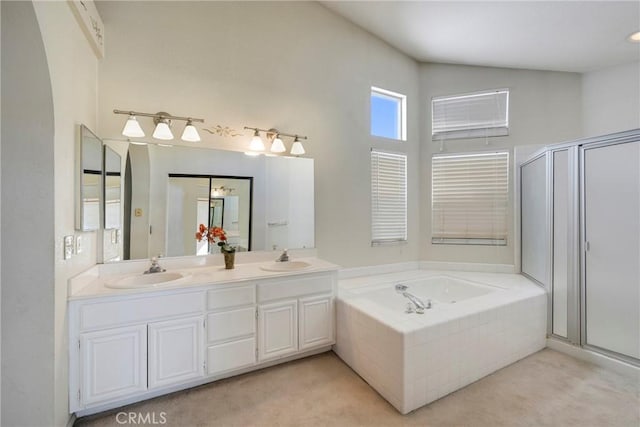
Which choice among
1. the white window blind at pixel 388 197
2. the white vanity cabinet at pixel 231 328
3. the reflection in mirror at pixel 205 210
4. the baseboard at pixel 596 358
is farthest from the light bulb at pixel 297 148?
the baseboard at pixel 596 358

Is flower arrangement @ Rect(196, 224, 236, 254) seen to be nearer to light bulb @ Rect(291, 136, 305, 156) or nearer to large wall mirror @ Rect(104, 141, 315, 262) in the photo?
large wall mirror @ Rect(104, 141, 315, 262)

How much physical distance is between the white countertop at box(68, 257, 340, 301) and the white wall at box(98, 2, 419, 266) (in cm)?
82

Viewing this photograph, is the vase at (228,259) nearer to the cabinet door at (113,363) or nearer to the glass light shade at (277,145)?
the cabinet door at (113,363)

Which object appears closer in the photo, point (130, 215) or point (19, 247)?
point (19, 247)

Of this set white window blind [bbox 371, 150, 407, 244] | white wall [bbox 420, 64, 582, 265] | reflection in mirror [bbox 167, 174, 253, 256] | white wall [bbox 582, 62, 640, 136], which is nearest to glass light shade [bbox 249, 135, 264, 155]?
reflection in mirror [bbox 167, 174, 253, 256]

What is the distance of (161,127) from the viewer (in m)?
2.25

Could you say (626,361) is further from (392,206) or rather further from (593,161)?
(392,206)

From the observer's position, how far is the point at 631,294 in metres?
→ 2.22

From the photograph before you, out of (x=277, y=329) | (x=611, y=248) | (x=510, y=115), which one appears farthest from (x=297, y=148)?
(x=611, y=248)

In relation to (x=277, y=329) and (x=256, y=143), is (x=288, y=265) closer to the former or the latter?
(x=277, y=329)

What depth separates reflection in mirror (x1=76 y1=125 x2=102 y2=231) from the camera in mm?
1759

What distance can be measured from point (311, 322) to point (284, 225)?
97 centimetres

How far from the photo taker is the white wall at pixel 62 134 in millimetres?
1454

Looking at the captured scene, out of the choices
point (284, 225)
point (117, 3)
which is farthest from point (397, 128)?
point (117, 3)
